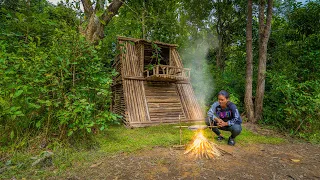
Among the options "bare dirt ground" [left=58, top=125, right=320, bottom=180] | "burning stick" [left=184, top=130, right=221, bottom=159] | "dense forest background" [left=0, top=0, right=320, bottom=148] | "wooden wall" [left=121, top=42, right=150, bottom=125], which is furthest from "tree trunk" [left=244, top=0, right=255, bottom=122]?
"burning stick" [left=184, top=130, right=221, bottom=159]

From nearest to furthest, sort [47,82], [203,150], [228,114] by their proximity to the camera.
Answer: [47,82], [203,150], [228,114]

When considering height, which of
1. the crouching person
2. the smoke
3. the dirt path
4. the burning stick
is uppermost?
the smoke

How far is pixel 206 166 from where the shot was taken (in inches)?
144

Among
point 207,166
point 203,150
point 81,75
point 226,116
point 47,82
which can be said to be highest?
point 81,75

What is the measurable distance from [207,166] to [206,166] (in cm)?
2

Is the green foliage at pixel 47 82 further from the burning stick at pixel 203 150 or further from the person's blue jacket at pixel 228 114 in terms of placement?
the person's blue jacket at pixel 228 114

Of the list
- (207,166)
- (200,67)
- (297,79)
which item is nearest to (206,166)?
(207,166)

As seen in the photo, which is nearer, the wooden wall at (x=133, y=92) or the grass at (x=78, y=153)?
the grass at (x=78, y=153)

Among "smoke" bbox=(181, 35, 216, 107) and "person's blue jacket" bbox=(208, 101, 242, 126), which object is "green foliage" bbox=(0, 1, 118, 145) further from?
"smoke" bbox=(181, 35, 216, 107)

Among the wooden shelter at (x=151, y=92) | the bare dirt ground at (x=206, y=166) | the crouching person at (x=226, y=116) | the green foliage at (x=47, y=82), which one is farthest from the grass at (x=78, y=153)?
the wooden shelter at (x=151, y=92)

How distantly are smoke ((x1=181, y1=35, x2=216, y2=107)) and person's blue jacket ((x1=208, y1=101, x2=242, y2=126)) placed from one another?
25.0ft

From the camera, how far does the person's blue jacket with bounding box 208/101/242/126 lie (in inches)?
195

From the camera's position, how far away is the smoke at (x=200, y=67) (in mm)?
13250

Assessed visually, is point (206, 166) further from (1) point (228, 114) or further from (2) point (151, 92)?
(2) point (151, 92)
